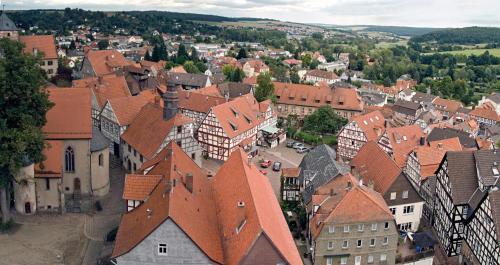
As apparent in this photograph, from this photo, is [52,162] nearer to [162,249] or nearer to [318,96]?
[162,249]

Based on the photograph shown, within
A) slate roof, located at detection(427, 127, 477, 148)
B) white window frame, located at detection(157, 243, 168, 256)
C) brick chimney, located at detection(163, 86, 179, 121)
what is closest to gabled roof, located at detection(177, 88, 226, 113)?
brick chimney, located at detection(163, 86, 179, 121)

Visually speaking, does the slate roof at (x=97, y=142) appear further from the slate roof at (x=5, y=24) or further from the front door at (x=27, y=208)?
the slate roof at (x=5, y=24)

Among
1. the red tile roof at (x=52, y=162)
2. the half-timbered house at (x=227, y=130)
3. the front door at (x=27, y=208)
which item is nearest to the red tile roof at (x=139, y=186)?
the red tile roof at (x=52, y=162)

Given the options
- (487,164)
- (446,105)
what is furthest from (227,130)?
(446,105)

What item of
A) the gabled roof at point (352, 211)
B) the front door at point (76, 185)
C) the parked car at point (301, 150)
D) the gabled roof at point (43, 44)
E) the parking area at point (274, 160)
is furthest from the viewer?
the gabled roof at point (43, 44)

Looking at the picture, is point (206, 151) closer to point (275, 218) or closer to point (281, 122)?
point (281, 122)
